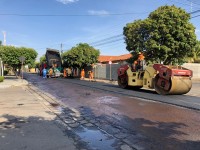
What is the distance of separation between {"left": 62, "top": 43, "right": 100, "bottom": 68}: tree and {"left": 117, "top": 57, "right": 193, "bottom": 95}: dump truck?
26.4 metres

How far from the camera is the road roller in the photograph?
53.1 ft

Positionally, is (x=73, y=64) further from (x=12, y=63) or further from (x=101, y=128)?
(x=101, y=128)

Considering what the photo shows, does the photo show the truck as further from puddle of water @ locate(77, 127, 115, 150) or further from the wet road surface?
puddle of water @ locate(77, 127, 115, 150)

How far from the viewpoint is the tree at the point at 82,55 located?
1816 inches

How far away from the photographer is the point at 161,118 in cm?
933

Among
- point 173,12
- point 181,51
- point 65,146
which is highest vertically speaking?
point 173,12

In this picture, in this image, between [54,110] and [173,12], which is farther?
[173,12]

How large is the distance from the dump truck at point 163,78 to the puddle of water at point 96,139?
30.2 ft

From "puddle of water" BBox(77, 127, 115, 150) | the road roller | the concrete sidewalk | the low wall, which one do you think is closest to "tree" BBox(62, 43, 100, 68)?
the low wall

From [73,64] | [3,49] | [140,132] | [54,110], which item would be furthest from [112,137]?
Result: [73,64]

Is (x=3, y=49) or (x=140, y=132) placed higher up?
(x=3, y=49)

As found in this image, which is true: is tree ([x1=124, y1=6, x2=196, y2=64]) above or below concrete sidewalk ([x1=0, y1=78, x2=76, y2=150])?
above

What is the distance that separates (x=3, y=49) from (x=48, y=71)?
7063 millimetres

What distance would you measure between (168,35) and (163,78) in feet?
40.0
